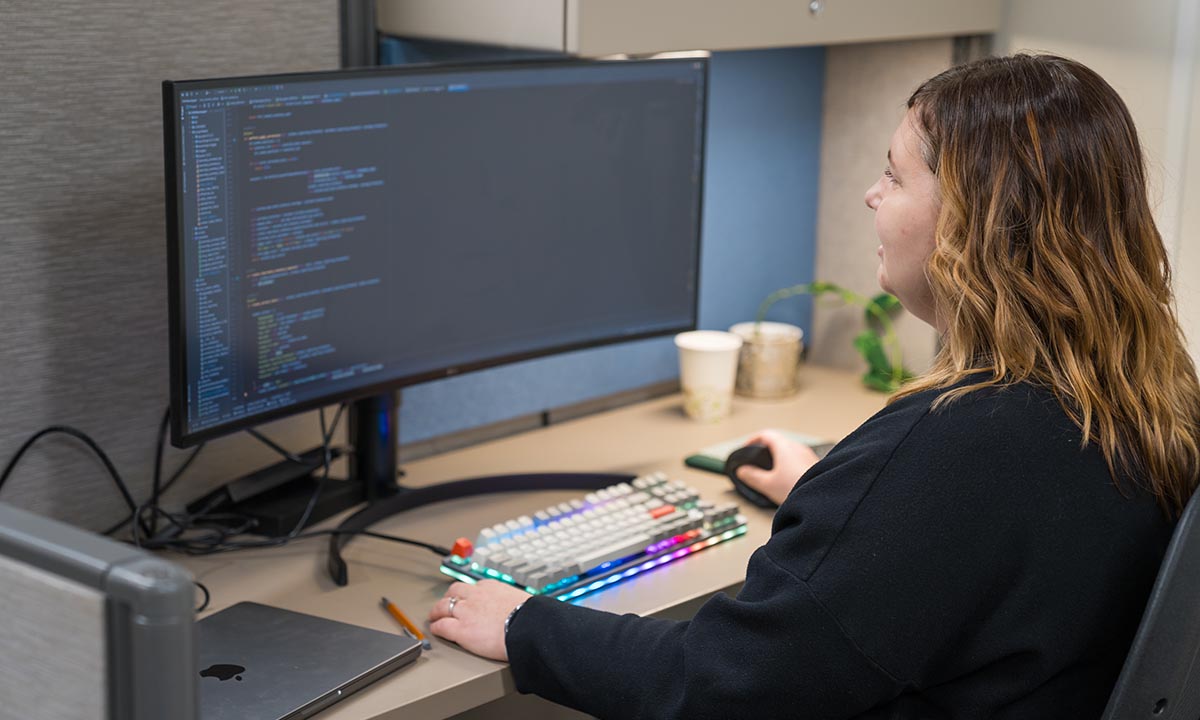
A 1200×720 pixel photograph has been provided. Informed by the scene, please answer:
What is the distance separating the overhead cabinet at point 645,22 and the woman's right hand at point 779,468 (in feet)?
1.43

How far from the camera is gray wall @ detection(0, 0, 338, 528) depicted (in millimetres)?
1249

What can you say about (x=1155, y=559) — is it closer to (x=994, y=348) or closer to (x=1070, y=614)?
(x=1070, y=614)

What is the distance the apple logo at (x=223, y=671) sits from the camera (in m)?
1.06

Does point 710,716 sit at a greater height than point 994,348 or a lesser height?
lesser

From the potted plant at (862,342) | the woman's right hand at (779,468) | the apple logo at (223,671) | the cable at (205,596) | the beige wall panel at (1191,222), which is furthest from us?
the potted plant at (862,342)

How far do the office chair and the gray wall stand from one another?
3.08ft

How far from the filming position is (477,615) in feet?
3.77

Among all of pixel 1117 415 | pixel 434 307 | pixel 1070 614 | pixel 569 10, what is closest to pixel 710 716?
pixel 1070 614

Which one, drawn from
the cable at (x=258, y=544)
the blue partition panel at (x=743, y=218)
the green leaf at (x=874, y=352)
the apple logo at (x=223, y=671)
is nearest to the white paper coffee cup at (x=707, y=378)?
the blue partition panel at (x=743, y=218)

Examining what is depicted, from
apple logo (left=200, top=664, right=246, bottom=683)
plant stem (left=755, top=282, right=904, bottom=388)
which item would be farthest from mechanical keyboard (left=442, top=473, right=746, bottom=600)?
plant stem (left=755, top=282, right=904, bottom=388)

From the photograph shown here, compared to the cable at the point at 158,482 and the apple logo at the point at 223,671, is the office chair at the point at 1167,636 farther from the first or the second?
the cable at the point at 158,482

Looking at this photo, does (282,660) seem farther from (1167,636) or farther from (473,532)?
(1167,636)

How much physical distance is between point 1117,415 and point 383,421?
79 cm

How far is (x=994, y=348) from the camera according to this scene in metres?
1.00
